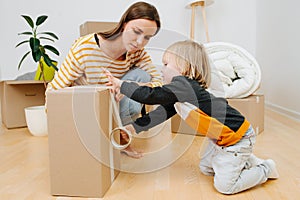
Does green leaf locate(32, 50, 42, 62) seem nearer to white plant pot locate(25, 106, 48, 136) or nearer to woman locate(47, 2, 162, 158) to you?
white plant pot locate(25, 106, 48, 136)

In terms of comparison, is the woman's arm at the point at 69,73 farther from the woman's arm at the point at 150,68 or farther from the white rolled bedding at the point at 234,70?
the white rolled bedding at the point at 234,70

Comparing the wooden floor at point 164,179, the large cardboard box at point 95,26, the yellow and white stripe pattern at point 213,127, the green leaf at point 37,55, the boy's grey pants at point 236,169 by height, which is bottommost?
the wooden floor at point 164,179

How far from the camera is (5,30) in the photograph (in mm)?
2545

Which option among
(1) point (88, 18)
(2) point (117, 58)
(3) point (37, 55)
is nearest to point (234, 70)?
(2) point (117, 58)

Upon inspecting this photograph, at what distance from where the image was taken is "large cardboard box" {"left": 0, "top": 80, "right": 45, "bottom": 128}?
1699mm

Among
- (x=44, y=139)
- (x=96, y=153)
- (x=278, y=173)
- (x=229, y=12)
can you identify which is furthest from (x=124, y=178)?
(x=229, y=12)

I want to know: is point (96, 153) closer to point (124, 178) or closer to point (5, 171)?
point (124, 178)

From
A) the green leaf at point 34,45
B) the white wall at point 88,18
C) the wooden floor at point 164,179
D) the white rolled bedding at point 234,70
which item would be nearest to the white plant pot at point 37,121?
the wooden floor at point 164,179

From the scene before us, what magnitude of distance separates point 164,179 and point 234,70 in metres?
0.77

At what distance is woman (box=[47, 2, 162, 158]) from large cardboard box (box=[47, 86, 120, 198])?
24cm

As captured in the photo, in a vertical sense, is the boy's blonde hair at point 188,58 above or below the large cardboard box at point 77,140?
above

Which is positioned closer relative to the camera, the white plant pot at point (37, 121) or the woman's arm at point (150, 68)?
the woman's arm at point (150, 68)

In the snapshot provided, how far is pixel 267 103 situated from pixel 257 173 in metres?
1.69

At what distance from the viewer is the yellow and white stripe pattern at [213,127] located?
2.82 feet
